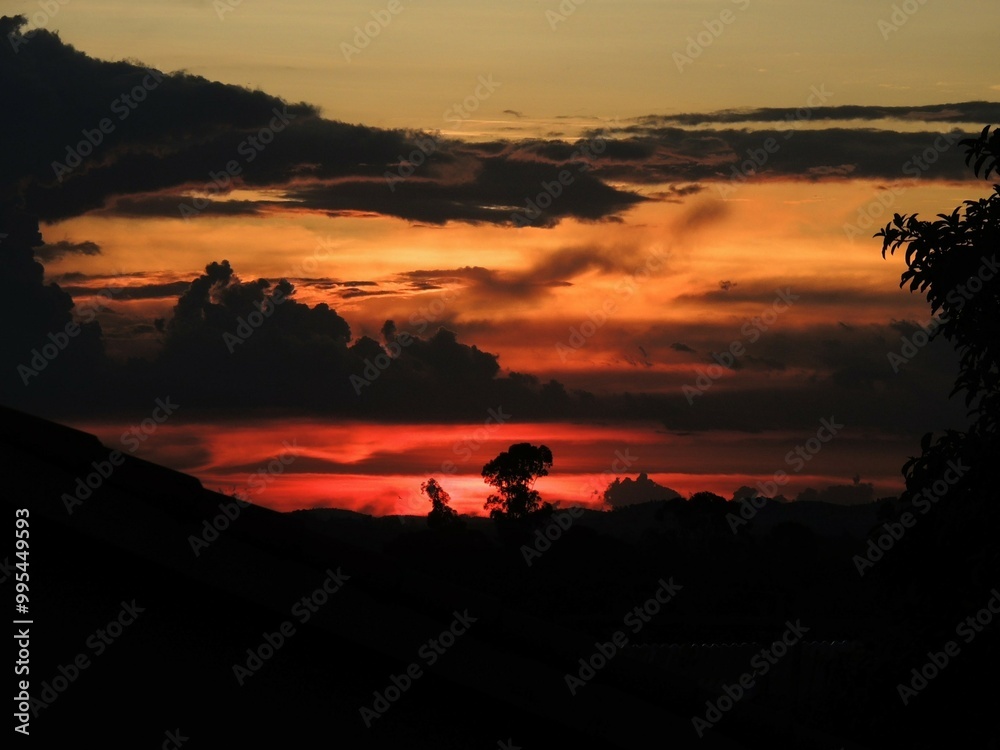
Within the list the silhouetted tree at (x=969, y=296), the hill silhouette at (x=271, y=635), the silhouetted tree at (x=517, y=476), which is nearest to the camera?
the hill silhouette at (x=271, y=635)

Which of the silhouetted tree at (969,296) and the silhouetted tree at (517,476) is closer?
the silhouetted tree at (969,296)

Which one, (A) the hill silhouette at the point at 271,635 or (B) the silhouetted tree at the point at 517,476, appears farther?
(B) the silhouetted tree at the point at 517,476

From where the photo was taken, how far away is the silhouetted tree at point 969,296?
10773 mm

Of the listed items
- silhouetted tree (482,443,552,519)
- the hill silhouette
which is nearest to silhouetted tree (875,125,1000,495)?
the hill silhouette

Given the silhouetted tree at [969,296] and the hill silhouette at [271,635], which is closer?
the hill silhouette at [271,635]

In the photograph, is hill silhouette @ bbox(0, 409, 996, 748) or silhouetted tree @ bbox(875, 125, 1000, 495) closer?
hill silhouette @ bbox(0, 409, 996, 748)

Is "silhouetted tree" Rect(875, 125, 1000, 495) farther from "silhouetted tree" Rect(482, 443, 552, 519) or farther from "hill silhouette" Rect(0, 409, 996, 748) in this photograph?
"silhouetted tree" Rect(482, 443, 552, 519)

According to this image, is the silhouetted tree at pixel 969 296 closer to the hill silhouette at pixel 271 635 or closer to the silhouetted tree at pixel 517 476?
the hill silhouette at pixel 271 635

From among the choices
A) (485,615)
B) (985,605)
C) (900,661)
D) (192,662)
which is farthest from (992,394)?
(192,662)

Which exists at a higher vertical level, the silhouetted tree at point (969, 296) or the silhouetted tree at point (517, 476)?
the silhouetted tree at point (969, 296)

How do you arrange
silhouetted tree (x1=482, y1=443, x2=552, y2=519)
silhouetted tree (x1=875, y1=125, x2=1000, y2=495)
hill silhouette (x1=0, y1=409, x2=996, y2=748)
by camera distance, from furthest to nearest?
silhouetted tree (x1=482, y1=443, x2=552, y2=519)
silhouetted tree (x1=875, y1=125, x2=1000, y2=495)
hill silhouette (x1=0, y1=409, x2=996, y2=748)

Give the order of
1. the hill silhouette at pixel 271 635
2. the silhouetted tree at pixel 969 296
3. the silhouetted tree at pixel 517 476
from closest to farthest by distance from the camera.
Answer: the hill silhouette at pixel 271 635 < the silhouetted tree at pixel 969 296 < the silhouetted tree at pixel 517 476

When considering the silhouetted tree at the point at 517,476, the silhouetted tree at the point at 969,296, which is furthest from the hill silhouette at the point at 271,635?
the silhouetted tree at the point at 517,476

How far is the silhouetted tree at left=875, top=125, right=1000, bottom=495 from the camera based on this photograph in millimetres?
10773
